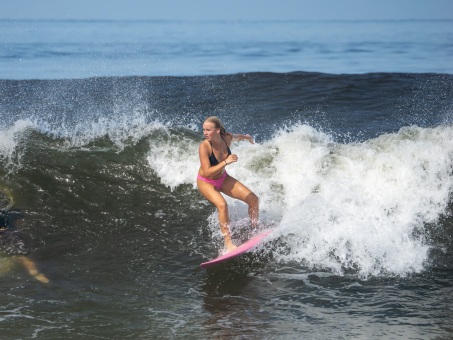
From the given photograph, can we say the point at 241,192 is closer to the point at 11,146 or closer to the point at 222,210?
the point at 222,210

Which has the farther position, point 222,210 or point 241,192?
point 241,192

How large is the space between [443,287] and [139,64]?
72.9 feet

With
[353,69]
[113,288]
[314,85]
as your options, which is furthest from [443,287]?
[353,69]

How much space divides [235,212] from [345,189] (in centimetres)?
171

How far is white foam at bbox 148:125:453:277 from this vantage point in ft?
29.1

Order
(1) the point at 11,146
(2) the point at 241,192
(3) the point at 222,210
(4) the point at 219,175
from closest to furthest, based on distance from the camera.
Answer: (3) the point at 222,210 → (4) the point at 219,175 → (2) the point at 241,192 → (1) the point at 11,146

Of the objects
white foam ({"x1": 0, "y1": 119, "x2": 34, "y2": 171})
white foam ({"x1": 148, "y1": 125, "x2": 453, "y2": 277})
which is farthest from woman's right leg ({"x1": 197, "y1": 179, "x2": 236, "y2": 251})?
white foam ({"x1": 0, "y1": 119, "x2": 34, "y2": 171})

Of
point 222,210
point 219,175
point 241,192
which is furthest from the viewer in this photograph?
point 241,192

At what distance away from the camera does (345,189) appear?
35.0 feet

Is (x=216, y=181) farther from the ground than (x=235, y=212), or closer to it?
farther from the ground

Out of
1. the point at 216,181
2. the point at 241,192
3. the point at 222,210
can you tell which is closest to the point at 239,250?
the point at 222,210

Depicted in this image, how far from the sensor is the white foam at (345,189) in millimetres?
8875

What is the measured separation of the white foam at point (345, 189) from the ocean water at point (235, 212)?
3 centimetres

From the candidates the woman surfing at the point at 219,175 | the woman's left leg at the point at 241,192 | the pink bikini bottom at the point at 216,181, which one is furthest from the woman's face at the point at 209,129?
the woman's left leg at the point at 241,192
